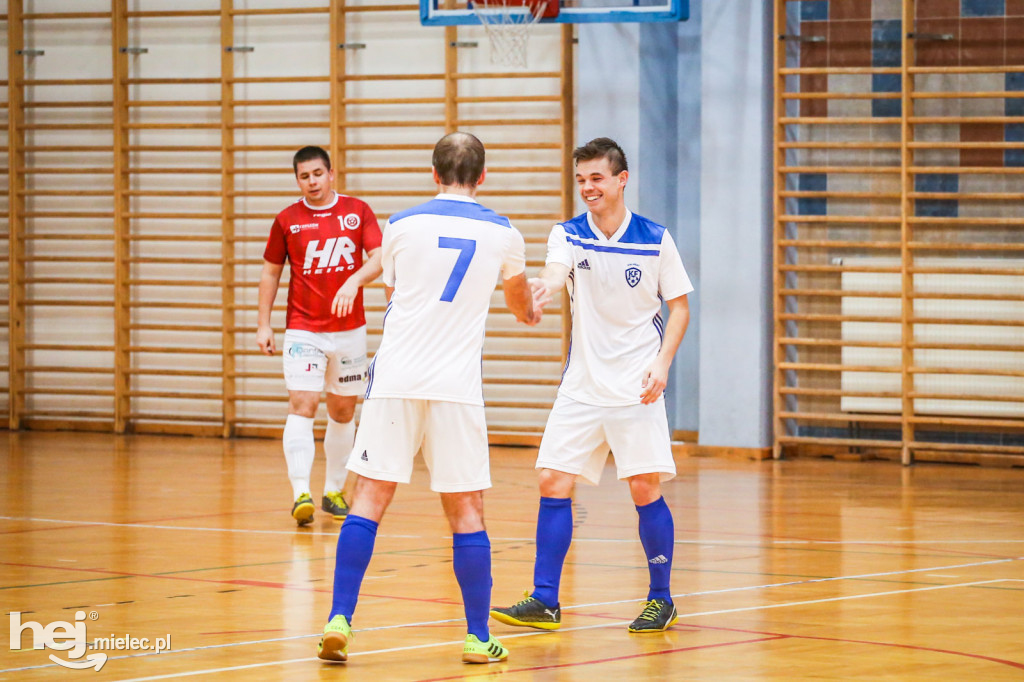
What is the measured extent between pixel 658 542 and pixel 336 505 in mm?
2930

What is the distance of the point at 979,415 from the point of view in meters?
10.2

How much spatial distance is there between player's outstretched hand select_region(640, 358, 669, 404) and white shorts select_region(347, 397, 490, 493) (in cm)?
69

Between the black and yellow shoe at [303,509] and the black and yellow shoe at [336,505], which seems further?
the black and yellow shoe at [336,505]

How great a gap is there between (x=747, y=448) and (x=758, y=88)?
2648mm

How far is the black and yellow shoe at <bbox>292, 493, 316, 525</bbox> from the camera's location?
265 inches

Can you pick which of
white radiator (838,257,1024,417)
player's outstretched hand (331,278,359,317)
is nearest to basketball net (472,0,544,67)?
white radiator (838,257,1024,417)

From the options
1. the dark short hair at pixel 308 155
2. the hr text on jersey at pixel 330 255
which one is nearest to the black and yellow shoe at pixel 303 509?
the hr text on jersey at pixel 330 255

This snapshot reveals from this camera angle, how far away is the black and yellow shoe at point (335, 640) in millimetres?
3746

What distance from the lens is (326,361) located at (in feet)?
23.3

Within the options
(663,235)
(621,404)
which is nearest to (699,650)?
(621,404)

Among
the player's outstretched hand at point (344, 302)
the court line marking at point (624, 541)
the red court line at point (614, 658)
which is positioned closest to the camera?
the red court line at point (614, 658)

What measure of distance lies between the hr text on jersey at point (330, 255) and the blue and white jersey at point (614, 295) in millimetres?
2699

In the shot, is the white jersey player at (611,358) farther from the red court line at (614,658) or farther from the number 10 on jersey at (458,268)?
the number 10 on jersey at (458,268)

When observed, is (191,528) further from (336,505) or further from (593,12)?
(593,12)
